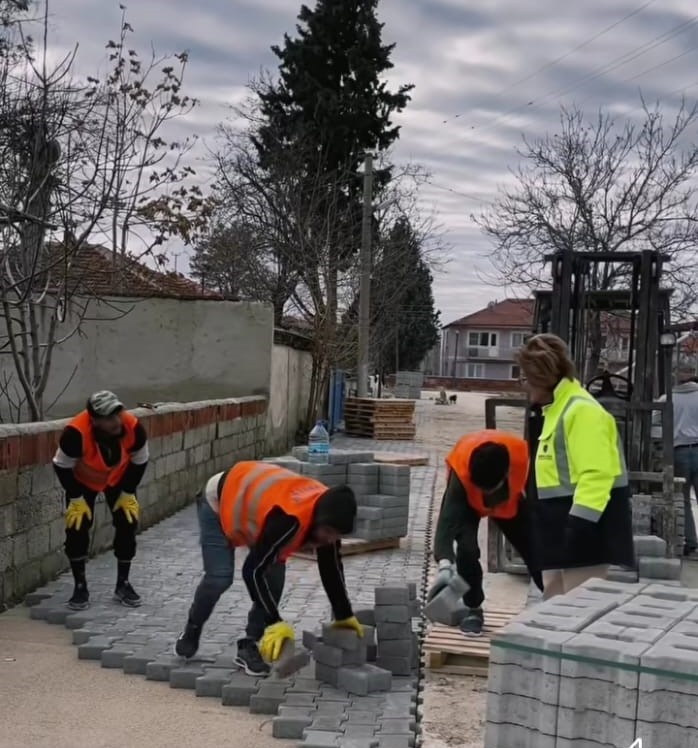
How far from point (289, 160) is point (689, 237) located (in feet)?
40.7

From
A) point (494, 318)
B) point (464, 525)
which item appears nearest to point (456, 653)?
point (464, 525)

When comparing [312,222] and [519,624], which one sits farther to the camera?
[312,222]

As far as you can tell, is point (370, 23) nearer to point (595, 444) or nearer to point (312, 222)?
point (312, 222)

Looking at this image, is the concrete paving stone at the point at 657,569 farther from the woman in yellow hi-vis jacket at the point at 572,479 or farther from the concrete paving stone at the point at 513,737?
the concrete paving stone at the point at 513,737

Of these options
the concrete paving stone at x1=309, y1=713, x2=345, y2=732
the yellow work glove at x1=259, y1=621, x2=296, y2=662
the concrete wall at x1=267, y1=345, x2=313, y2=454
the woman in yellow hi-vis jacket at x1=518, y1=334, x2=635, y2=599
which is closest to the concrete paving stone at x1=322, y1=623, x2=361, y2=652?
the yellow work glove at x1=259, y1=621, x2=296, y2=662

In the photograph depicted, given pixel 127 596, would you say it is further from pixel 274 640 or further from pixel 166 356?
pixel 166 356

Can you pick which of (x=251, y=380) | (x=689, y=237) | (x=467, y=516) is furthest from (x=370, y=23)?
(x=467, y=516)

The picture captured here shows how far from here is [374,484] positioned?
10039 mm

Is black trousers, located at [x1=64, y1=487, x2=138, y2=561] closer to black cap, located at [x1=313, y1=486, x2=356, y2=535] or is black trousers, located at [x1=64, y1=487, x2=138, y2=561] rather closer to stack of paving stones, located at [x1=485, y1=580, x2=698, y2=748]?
black cap, located at [x1=313, y1=486, x2=356, y2=535]

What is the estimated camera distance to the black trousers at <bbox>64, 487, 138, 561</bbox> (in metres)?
7.18

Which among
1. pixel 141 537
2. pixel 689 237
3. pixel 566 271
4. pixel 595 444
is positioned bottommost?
pixel 141 537

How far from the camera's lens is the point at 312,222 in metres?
28.9

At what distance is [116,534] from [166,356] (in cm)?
1031

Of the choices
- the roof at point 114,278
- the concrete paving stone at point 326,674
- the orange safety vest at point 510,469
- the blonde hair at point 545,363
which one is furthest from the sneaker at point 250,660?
the roof at point 114,278
